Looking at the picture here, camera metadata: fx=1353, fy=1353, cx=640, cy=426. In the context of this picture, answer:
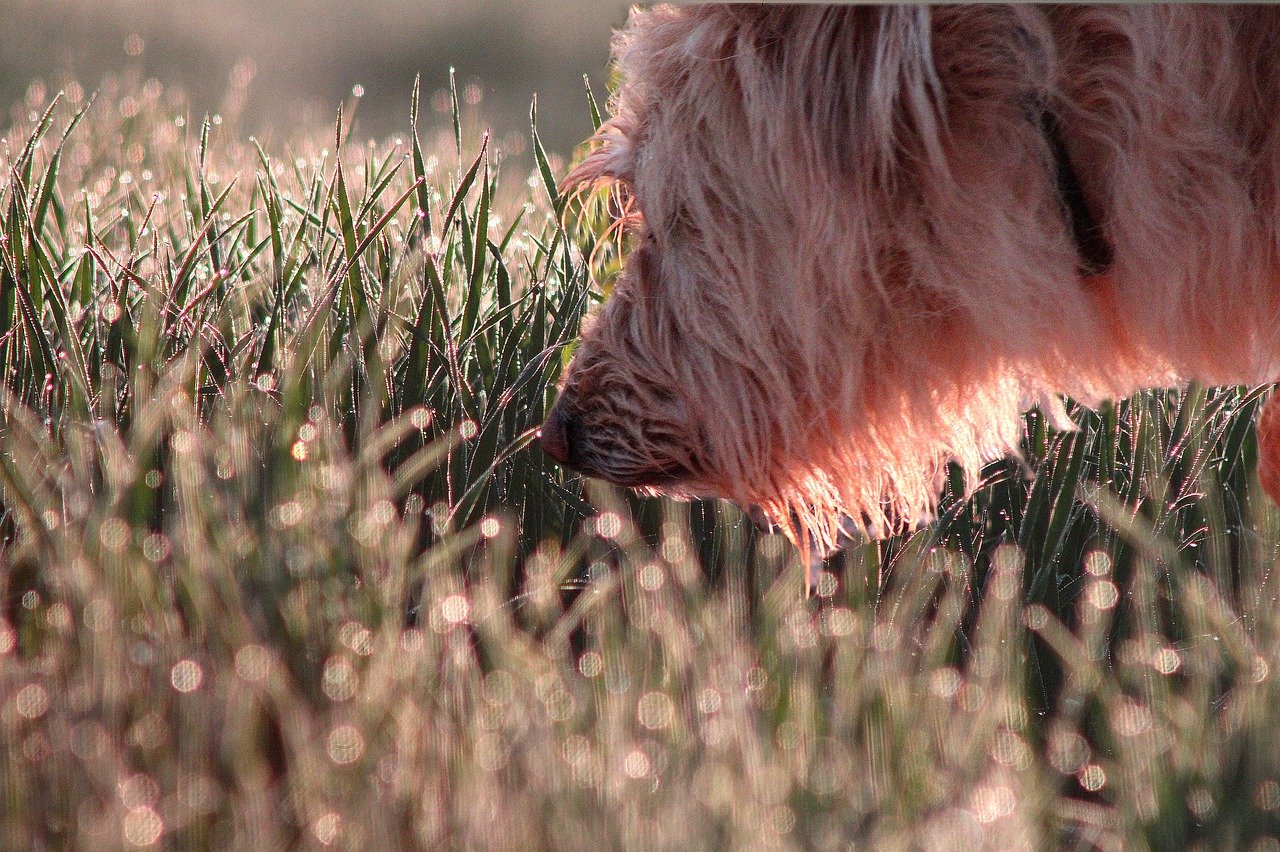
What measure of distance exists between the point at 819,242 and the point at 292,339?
120 centimetres

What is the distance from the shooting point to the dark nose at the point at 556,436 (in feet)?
8.29

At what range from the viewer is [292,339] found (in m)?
2.80

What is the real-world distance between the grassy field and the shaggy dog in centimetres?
29

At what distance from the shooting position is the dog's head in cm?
208

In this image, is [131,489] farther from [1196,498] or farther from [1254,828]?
[1196,498]

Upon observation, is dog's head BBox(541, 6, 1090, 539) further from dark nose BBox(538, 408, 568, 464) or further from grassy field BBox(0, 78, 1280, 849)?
grassy field BBox(0, 78, 1280, 849)

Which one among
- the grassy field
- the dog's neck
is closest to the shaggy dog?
the dog's neck

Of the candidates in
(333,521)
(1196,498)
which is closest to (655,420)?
(333,521)

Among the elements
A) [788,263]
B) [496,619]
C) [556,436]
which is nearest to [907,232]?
[788,263]

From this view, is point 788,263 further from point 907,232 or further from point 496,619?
point 496,619

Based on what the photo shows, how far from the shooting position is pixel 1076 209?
6.86 ft

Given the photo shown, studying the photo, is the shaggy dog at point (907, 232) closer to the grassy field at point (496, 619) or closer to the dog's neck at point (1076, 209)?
the dog's neck at point (1076, 209)

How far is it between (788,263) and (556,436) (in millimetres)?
582

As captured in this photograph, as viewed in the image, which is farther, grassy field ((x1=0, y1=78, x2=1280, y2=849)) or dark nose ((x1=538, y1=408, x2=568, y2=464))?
dark nose ((x1=538, y1=408, x2=568, y2=464))
